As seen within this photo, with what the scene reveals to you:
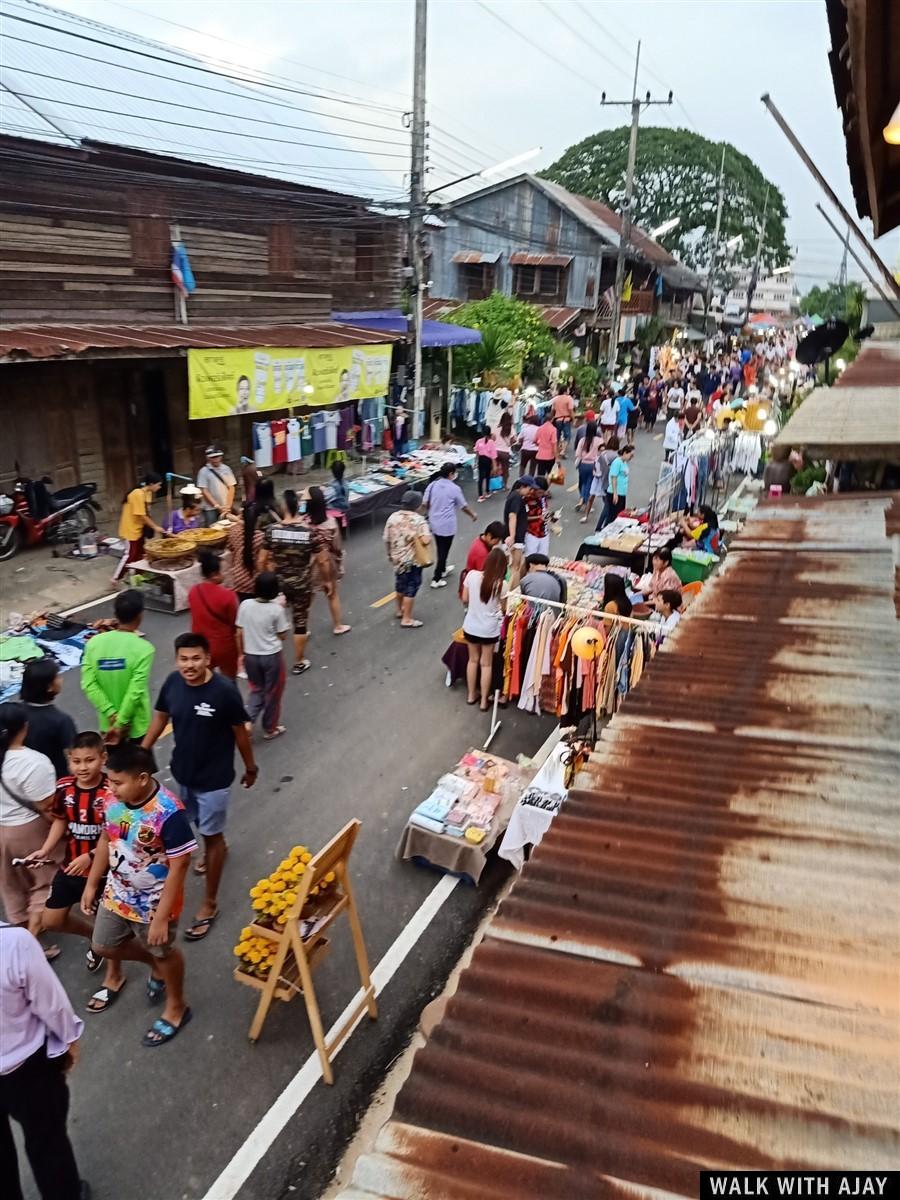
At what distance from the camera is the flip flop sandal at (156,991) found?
16.2 ft

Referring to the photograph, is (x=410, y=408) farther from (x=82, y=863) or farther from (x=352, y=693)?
(x=82, y=863)

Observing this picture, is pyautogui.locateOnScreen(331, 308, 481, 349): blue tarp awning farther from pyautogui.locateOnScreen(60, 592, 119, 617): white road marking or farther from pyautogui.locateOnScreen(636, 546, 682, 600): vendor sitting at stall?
pyautogui.locateOnScreen(636, 546, 682, 600): vendor sitting at stall

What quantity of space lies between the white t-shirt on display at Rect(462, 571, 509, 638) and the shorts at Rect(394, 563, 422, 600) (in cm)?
182

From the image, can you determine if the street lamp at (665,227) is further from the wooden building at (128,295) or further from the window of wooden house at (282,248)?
the window of wooden house at (282,248)

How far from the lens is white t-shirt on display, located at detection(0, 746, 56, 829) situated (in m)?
4.62

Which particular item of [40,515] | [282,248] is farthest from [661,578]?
[282,248]

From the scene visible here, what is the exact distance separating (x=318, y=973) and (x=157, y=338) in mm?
11241

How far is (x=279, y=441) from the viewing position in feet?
51.8

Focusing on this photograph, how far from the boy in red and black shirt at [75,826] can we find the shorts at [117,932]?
34 centimetres

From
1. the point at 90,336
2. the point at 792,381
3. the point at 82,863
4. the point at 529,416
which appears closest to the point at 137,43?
the point at 90,336

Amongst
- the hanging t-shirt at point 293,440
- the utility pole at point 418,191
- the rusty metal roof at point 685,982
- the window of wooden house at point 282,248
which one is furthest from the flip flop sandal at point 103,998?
the utility pole at point 418,191

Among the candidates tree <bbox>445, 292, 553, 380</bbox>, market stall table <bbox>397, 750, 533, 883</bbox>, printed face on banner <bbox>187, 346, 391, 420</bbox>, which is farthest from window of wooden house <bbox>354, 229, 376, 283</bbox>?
market stall table <bbox>397, 750, 533, 883</bbox>

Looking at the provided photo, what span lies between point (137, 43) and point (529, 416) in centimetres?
1123

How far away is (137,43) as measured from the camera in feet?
53.8
